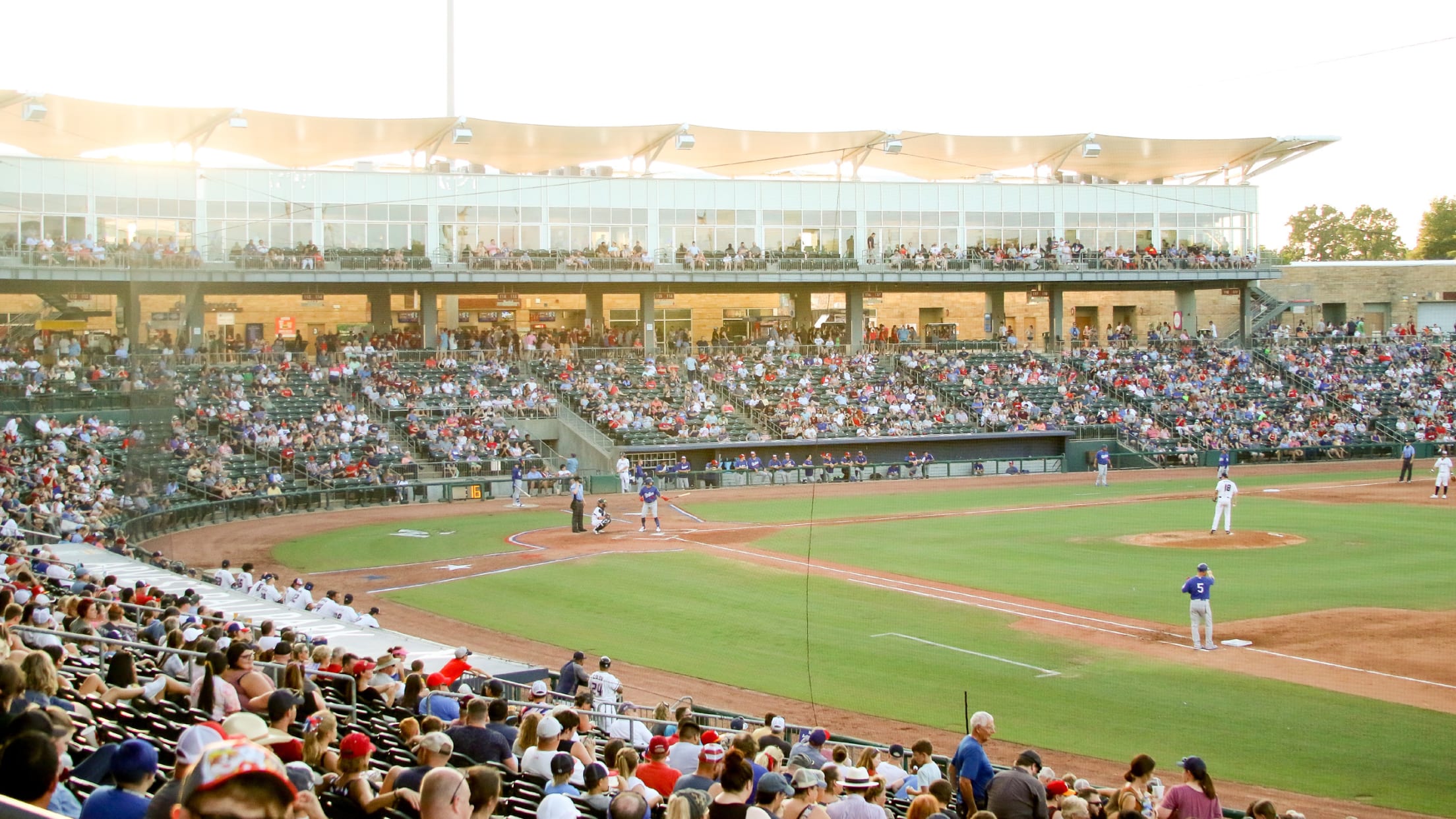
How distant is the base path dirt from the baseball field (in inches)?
4.9

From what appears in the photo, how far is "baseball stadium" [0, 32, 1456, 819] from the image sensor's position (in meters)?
10.1

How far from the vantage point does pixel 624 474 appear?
44250mm

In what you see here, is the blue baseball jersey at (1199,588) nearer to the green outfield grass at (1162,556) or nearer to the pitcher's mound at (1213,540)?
the green outfield grass at (1162,556)

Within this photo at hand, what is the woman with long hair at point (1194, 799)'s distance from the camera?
9.02 m

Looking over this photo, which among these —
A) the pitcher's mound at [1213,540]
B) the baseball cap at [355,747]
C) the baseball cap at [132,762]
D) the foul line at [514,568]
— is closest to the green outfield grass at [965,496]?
the foul line at [514,568]

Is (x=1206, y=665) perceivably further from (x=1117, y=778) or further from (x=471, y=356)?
(x=471, y=356)

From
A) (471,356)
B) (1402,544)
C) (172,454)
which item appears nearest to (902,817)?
(1402,544)

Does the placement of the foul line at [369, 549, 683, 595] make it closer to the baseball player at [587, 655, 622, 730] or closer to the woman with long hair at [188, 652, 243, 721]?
the baseball player at [587, 655, 622, 730]

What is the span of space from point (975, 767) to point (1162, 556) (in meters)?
19.8

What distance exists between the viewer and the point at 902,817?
9.89 meters

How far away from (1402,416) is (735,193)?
3032 centimetres

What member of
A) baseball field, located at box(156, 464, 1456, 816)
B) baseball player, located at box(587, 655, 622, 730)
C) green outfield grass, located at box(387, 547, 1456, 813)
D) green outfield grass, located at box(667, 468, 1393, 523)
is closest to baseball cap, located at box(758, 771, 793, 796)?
baseball player, located at box(587, 655, 622, 730)

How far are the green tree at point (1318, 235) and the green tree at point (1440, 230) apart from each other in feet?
48.0

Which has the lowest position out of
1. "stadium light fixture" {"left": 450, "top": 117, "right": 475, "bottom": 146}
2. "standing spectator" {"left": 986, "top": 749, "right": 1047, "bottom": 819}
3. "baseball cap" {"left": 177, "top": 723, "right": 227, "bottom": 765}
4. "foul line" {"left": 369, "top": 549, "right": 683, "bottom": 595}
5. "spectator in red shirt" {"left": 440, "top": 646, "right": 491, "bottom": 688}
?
"foul line" {"left": 369, "top": 549, "right": 683, "bottom": 595}
